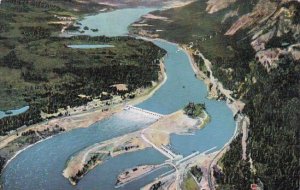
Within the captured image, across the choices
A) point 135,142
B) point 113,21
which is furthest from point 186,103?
point 113,21

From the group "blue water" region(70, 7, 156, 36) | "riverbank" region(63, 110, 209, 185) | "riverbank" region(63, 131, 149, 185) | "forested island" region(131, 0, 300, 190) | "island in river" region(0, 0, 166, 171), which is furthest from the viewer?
"blue water" region(70, 7, 156, 36)

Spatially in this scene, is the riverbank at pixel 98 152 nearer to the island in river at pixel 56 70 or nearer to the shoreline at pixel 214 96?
the island in river at pixel 56 70

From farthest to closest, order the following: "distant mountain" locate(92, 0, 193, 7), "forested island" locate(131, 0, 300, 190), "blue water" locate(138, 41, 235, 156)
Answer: "distant mountain" locate(92, 0, 193, 7), "blue water" locate(138, 41, 235, 156), "forested island" locate(131, 0, 300, 190)

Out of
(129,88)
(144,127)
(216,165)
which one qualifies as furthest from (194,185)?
(129,88)

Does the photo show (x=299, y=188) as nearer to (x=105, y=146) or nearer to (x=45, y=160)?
(x=105, y=146)

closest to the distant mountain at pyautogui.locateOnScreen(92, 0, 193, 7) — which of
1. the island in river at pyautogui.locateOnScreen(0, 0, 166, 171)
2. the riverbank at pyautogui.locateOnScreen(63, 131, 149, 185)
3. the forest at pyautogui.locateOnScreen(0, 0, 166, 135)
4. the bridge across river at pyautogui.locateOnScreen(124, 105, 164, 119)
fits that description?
the island in river at pyautogui.locateOnScreen(0, 0, 166, 171)

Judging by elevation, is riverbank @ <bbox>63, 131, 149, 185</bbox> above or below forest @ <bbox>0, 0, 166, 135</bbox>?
below

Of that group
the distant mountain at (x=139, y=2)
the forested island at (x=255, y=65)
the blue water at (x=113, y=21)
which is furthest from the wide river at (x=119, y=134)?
the forested island at (x=255, y=65)

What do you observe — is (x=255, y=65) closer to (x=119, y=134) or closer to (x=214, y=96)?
(x=214, y=96)

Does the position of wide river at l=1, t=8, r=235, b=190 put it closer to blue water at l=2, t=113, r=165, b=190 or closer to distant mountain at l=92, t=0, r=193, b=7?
blue water at l=2, t=113, r=165, b=190
